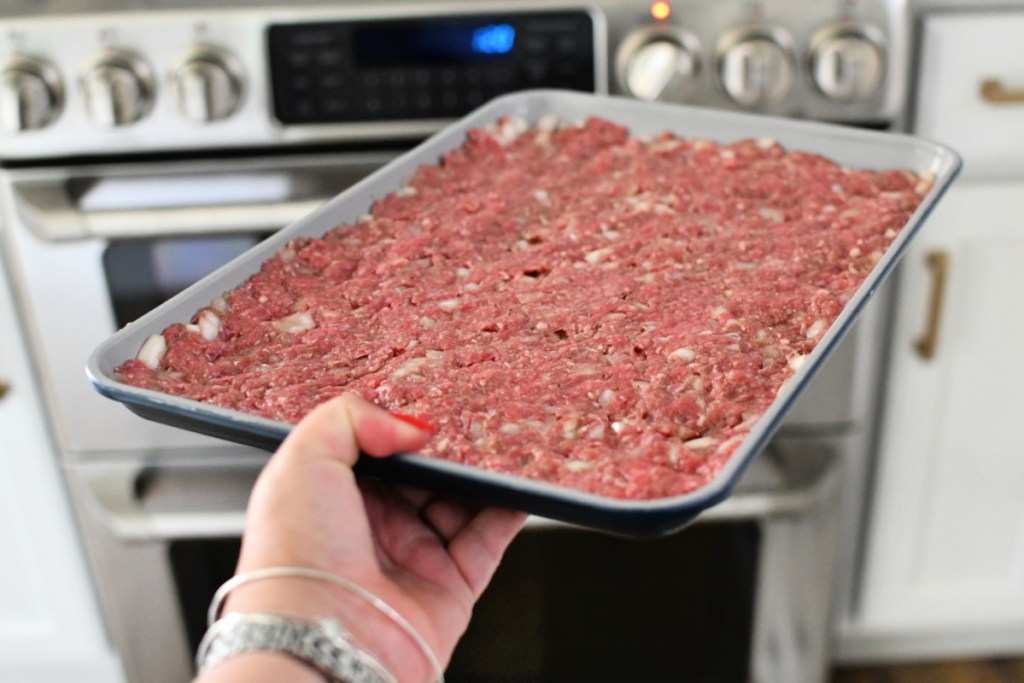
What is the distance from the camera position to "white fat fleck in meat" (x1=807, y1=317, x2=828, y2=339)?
2.35ft

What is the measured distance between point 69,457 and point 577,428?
0.87 metres

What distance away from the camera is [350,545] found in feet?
2.09

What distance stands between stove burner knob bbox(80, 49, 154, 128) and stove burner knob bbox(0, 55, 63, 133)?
1.5 inches

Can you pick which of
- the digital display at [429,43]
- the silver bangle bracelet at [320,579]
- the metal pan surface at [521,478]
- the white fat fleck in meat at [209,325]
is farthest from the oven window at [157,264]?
the silver bangle bracelet at [320,579]

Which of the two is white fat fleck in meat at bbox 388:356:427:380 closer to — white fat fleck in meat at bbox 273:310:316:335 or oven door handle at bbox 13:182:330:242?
white fat fleck in meat at bbox 273:310:316:335

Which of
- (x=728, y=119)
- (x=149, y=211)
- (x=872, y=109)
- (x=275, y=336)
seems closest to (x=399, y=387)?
(x=275, y=336)

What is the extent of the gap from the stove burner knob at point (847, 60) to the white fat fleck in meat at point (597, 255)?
17.0 inches

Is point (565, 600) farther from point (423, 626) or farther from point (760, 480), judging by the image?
point (423, 626)

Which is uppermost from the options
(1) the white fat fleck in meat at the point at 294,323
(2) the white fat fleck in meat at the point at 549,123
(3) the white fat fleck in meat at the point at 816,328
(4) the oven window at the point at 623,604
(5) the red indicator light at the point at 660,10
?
(5) the red indicator light at the point at 660,10

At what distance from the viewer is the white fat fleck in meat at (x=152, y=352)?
2.21ft

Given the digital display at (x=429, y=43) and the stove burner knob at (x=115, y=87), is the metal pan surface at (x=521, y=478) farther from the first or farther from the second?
the stove burner knob at (x=115, y=87)

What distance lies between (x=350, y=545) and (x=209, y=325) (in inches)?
7.5

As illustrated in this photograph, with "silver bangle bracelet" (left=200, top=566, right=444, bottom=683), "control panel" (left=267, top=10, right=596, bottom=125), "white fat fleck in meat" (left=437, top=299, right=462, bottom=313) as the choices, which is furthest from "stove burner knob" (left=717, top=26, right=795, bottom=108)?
"silver bangle bracelet" (left=200, top=566, right=444, bottom=683)

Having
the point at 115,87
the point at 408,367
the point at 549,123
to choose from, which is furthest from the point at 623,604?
the point at 115,87
